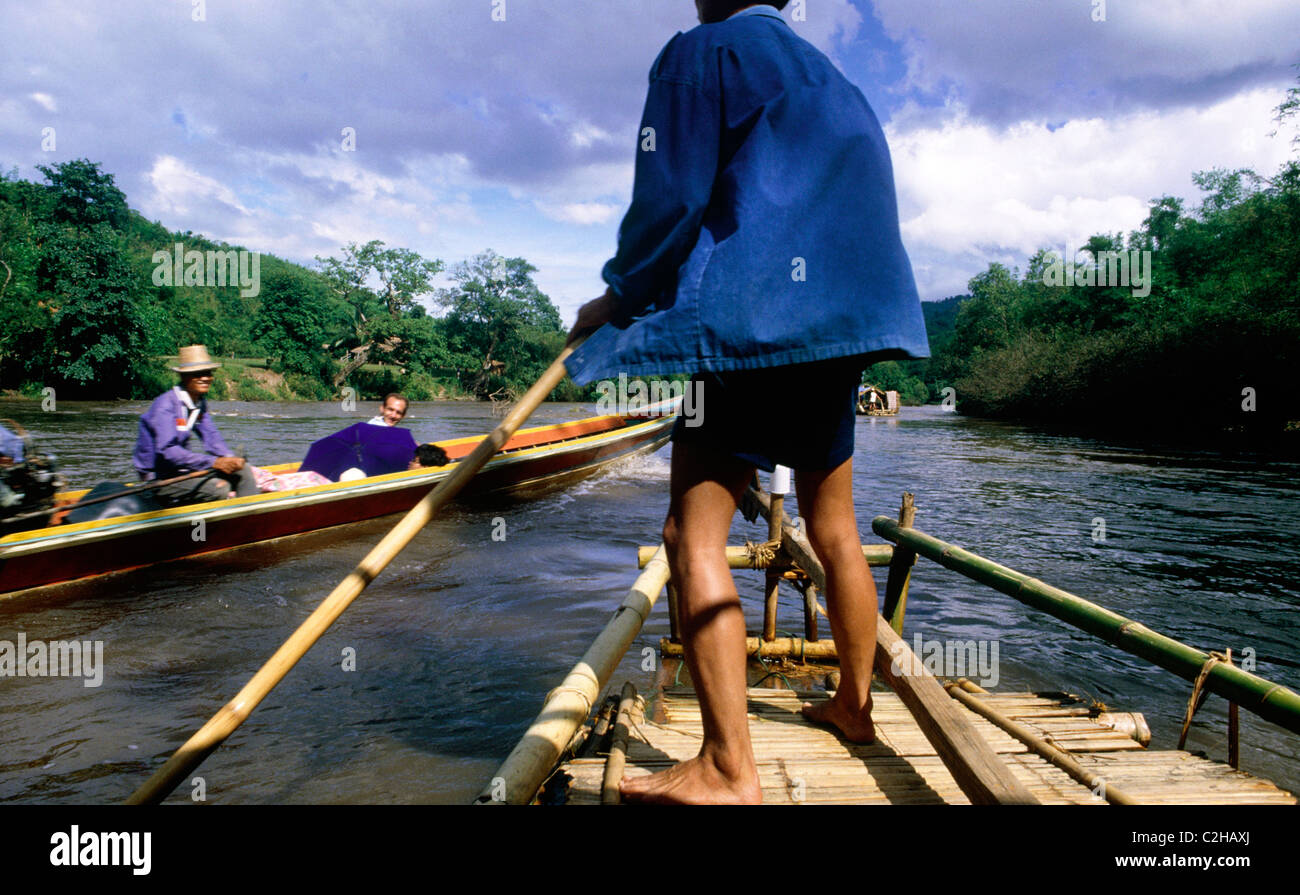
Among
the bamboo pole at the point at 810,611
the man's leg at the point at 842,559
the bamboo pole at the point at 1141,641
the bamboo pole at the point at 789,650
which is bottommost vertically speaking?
the bamboo pole at the point at 789,650

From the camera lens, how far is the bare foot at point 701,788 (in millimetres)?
1458

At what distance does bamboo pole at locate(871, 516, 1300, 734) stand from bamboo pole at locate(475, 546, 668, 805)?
1452 millimetres

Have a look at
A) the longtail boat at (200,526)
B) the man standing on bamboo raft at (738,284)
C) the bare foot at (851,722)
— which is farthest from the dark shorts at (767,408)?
the longtail boat at (200,526)

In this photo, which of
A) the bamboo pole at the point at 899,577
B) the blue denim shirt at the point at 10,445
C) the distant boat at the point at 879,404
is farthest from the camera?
the distant boat at the point at 879,404

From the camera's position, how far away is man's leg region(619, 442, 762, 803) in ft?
4.67

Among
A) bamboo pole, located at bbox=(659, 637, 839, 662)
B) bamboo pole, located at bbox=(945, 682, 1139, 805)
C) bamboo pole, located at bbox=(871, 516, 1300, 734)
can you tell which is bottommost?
bamboo pole, located at bbox=(659, 637, 839, 662)

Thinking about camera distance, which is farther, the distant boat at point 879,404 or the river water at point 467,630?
the distant boat at point 879,404

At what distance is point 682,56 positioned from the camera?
1423mm

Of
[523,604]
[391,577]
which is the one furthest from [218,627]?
[523,604]

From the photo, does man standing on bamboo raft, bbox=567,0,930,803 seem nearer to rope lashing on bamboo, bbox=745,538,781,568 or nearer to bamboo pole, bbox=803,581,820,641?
rope lashing on bamboo, bbox=745,538,781,568

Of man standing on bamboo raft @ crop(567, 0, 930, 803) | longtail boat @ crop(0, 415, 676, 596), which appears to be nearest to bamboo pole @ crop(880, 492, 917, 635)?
man standing on bamboo raft @ crop(567, 0, 930, 803)

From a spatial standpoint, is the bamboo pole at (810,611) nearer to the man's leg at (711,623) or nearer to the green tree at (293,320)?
the man's leg at (711,623)

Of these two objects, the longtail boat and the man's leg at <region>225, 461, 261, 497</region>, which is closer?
the longtail boat
